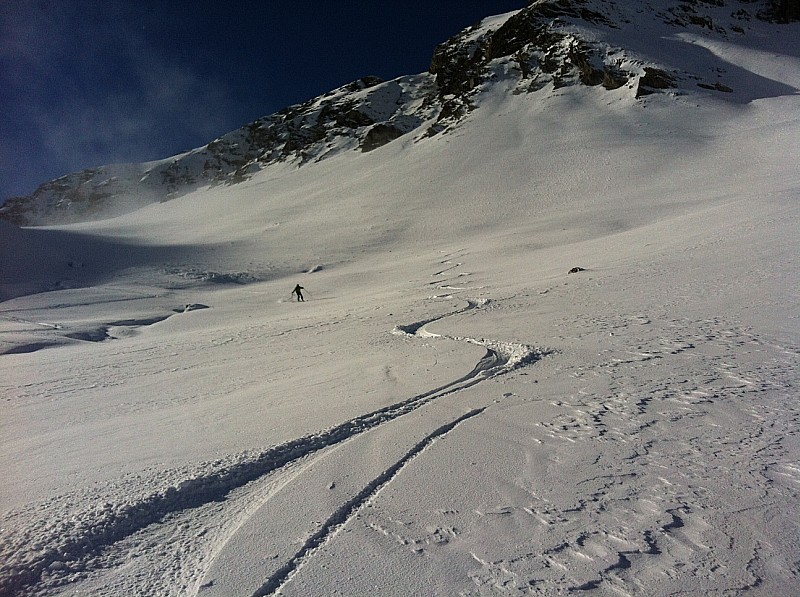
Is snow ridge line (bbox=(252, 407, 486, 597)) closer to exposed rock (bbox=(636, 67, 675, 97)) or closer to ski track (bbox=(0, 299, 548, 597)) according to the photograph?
ski track (bbox=(0, 299, 548, 597))

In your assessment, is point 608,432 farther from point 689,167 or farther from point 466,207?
point 689,167

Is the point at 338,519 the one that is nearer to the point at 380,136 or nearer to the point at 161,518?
the point at 161,518

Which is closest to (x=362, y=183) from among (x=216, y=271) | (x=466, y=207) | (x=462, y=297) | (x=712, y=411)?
(x=466, y=207)

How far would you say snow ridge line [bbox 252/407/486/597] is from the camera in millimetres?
2486

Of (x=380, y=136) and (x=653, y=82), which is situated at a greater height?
(x=380, y=136)

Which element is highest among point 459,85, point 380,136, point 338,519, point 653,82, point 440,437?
point 459,85

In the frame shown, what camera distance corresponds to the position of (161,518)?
3.14m

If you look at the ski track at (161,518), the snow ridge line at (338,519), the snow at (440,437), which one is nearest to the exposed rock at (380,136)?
the snow at (440,437)

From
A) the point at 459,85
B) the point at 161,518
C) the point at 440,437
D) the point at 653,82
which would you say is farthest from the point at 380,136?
the point at 161,518

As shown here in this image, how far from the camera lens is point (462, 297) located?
487 inches

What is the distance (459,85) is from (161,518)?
87925mm

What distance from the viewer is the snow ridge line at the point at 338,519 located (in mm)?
2486

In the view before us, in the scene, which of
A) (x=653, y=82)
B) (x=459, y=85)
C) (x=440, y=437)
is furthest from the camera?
(x=459, y=85)

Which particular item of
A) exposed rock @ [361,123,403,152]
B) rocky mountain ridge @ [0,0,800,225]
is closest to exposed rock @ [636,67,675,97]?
rocky mountain ridge @ [0,0,800,225]
